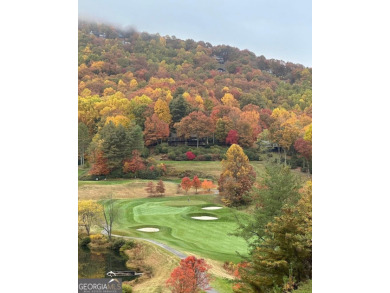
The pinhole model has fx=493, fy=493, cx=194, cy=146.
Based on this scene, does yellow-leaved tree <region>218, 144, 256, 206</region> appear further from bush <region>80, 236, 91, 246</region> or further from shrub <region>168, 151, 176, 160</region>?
bush <region>80, 236, 91, 246</region>

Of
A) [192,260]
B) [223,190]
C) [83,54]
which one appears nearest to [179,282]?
[192,260]

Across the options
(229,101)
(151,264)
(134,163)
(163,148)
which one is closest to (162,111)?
(163,148)

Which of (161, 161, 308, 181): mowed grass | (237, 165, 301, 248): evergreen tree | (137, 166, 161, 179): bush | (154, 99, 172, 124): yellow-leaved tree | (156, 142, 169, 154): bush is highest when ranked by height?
(154, 99, 172, 124): yellow-leaved tree

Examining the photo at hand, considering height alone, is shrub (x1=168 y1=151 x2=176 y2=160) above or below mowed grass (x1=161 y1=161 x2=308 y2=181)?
above

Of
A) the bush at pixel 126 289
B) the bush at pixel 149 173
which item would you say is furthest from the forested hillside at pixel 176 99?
the bush at pixel 126 289

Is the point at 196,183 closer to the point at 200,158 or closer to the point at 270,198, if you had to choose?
the point at 200,158

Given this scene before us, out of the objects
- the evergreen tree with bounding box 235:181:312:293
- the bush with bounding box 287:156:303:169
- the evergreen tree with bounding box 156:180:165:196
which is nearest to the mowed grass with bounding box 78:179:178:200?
the evergreen tree with bounding box 156:180:165:196

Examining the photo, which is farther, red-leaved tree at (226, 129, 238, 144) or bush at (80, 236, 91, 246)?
red-leaved tree at (226, 129, 238, 144)
